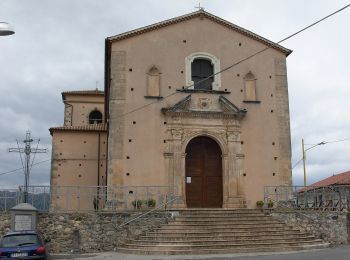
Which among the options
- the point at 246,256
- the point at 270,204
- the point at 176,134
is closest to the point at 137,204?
the point at 176,134

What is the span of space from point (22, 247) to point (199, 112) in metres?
12.7

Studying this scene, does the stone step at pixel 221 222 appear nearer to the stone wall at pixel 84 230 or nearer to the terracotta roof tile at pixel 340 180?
the stone wall at pixel 84 230

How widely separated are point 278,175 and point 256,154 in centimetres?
158

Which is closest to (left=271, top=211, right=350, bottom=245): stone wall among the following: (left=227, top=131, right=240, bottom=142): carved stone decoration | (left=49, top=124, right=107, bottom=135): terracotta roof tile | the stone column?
(left=227, top=131, right=240, bottom=142): carved stone decoration

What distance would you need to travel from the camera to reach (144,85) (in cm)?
2483

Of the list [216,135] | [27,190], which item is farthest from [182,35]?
[27,190]

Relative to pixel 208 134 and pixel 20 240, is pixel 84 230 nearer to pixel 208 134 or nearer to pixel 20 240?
pixel 20 240

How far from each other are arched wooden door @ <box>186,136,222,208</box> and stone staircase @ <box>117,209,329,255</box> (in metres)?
2.86

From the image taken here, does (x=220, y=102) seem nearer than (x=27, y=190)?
No

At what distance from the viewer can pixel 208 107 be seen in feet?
82.5

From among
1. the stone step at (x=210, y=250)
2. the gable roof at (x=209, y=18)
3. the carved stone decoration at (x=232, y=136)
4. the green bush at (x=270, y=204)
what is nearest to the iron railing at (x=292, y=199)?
the green bush at (x=270, y=204)

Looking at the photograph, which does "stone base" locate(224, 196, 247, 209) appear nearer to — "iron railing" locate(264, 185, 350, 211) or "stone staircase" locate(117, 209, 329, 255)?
"iron railing" locate(264, 185, 350, 211)

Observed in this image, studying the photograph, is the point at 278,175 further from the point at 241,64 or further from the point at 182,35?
the point at 182,35

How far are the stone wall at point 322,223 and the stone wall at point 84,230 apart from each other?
659 centimetres
